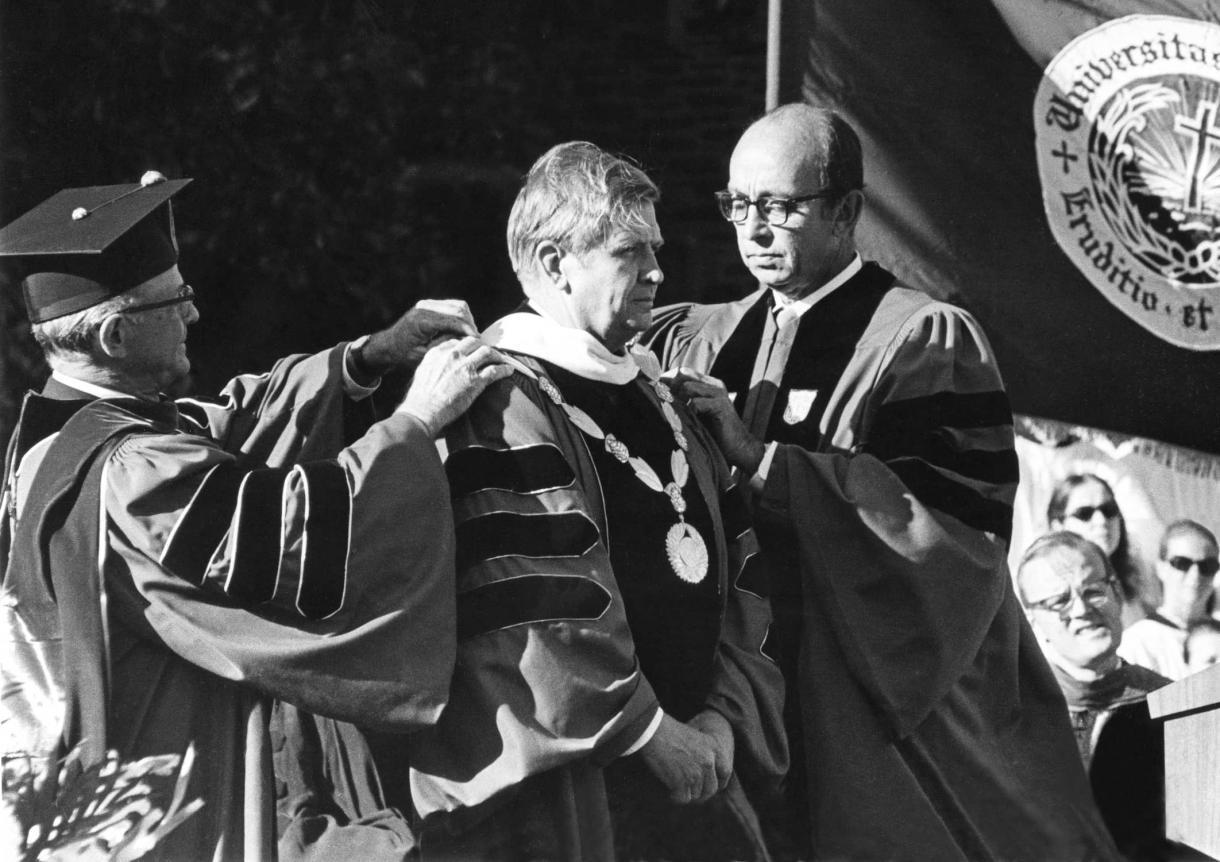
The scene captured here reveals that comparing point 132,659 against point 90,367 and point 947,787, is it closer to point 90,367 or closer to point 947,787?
point 90,367

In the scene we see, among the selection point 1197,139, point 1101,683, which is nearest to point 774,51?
point 1197,139

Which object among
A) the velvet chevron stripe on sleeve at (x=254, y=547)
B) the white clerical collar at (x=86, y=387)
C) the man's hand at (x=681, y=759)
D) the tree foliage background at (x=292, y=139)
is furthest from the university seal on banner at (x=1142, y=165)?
the white clerical collar at (x=86, y=387)

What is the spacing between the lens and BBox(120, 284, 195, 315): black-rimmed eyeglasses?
4023mm

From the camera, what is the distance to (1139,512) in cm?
514

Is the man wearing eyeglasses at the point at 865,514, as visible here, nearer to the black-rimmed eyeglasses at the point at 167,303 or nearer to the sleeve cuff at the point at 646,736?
the sleeve cuff at the point at 646,736

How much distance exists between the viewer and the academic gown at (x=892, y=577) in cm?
450

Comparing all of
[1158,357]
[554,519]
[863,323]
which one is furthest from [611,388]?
[1158,357]

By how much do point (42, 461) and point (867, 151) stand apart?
7.38 ft

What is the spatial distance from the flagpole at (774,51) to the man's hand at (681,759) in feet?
5.99

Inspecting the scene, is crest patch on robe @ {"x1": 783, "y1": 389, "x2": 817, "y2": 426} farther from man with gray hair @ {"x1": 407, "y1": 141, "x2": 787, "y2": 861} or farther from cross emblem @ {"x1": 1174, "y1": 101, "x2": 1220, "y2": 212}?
cross emblem @ {"x1": 1174, "y1": 101, "x2": 1220, "y2": 212}

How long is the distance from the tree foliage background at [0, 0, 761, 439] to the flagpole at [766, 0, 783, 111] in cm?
43

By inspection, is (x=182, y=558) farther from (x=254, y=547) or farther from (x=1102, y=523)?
(x=1102, y=523)

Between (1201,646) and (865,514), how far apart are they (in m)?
1.19

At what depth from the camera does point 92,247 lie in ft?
13.0
